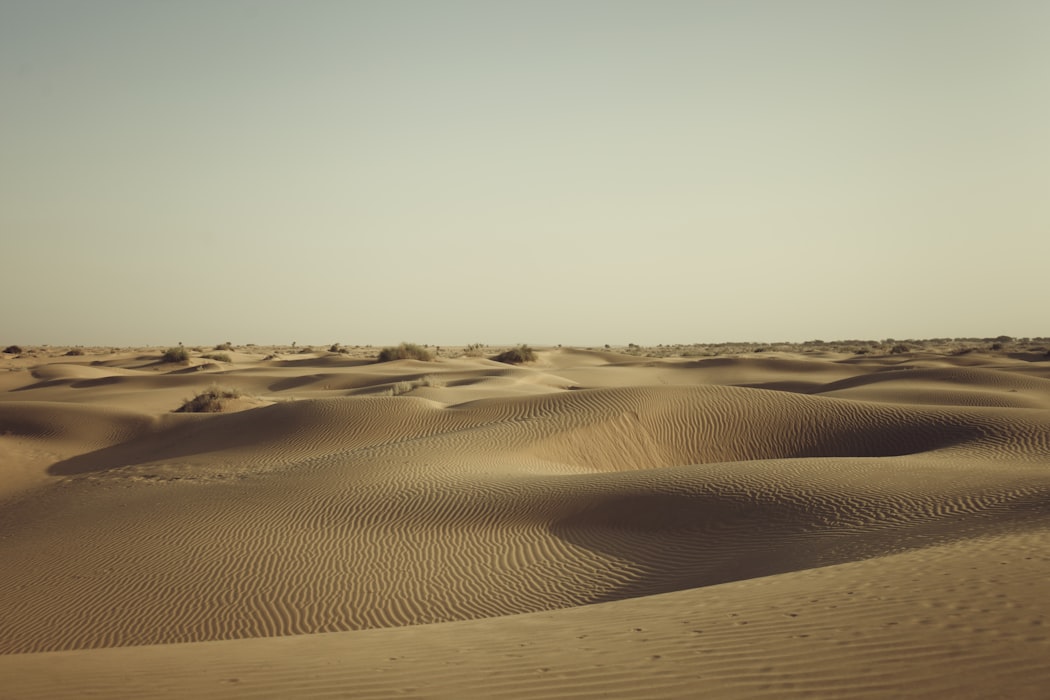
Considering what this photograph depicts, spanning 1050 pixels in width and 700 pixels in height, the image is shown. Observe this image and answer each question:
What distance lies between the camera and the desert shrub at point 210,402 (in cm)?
2658

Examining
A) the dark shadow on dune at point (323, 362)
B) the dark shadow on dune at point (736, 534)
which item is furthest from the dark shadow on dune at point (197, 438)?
the dark shadow on dune at point (323, 362)

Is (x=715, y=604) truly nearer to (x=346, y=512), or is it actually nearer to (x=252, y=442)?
(x=346, y=512)

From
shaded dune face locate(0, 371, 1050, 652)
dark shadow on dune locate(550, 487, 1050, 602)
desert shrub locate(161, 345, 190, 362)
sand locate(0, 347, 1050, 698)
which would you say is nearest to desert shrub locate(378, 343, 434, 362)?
desert shrub locate(161, 345, 190, 362)

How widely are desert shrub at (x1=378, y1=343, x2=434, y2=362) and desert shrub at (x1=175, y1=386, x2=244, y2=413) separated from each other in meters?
19.2

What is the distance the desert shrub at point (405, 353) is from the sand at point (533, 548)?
75.0ft

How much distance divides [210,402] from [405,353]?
23.0 meters

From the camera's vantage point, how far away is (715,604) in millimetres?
6387

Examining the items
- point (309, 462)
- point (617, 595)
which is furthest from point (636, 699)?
point (309, 462)

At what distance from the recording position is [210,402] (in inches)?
1047

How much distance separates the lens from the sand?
15.9 feet

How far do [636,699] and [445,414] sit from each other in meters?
17.7

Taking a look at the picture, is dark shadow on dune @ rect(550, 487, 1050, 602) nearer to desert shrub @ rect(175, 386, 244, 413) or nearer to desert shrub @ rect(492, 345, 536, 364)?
desert shrub @ rect(175, 386, 244, 413)

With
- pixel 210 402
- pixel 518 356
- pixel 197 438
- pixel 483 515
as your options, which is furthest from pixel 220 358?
pixel 483 515

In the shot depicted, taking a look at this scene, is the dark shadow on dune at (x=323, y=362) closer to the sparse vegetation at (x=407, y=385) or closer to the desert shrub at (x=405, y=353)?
the desert shrub at (x=405, y=353)
